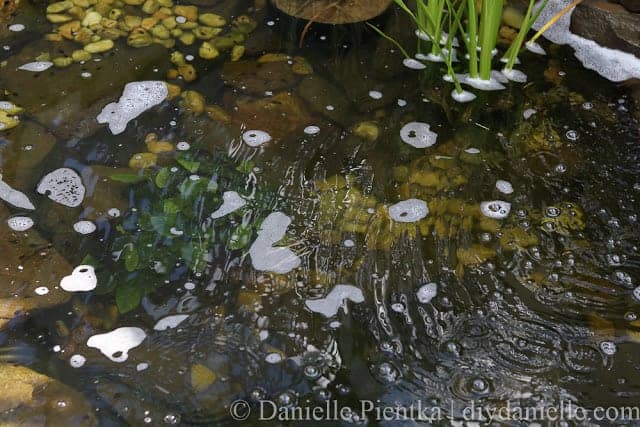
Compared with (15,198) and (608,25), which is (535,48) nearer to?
(608,25)

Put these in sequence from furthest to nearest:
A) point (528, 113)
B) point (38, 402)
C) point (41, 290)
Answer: point (528, 113)
point (41, 290)
point (38, 402)

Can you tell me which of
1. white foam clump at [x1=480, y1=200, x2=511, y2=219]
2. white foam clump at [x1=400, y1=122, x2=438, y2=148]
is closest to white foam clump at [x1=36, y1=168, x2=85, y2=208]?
white foam clump at [x1=400, y1=122, x2=438, y2=148]

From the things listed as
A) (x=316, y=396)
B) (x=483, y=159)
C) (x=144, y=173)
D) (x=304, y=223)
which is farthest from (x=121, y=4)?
(x=316, y=396)

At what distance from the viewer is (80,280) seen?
1828mm

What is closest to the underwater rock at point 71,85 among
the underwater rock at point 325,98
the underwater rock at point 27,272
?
the underwater rock at point 27,272

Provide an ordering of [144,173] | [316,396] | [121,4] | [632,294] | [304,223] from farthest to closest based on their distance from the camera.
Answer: [121,4] < [144,173] < [304,223] < [632,294] < [316,396]

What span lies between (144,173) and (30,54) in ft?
2.85

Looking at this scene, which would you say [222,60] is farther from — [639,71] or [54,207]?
[639,71]

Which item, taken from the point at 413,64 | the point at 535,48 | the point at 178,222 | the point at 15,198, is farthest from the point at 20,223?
the point at 535,48

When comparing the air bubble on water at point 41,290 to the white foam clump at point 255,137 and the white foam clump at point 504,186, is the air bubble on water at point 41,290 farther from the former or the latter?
the white foam clump at point 504,186

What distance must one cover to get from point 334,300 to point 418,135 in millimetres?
807

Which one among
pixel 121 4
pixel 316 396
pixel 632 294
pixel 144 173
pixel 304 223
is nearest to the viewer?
pixel 316 396

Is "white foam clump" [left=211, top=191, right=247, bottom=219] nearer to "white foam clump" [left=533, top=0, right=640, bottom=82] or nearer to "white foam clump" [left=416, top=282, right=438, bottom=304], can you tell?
"white foam clump" [left=416, top=282, right=438, bottom=304]

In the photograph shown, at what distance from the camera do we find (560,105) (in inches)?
98.0
